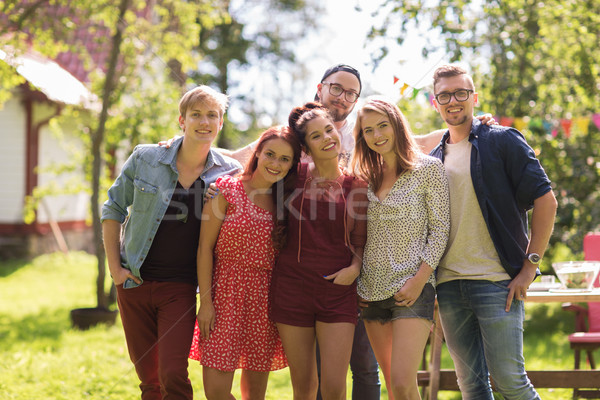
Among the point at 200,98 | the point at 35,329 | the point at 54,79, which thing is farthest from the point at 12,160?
the point at 200,98

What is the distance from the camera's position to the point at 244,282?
3377 millimetres

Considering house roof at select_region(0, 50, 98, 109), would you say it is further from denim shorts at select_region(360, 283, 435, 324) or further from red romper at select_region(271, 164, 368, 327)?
denim shorts at select_region(360, 283, 435, 324)

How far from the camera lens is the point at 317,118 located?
3.33 m

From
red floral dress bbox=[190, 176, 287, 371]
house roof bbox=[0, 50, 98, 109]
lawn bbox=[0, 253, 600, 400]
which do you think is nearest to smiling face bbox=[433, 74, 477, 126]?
red floral dress bbox=[190, 176, 287, 371]

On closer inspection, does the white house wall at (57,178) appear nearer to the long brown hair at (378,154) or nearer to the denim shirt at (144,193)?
the denim shirt at (144,193)

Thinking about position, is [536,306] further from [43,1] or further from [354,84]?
[43,1]

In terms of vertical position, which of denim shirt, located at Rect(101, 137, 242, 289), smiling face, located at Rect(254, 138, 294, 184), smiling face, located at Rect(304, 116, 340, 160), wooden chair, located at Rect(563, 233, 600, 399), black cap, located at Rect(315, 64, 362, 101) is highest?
black cap, located at Rect(315, 64, 362, 101)

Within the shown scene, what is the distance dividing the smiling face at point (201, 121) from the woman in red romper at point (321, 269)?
53 cm

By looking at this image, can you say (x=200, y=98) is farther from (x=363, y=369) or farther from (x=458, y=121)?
(x=363, y=369)

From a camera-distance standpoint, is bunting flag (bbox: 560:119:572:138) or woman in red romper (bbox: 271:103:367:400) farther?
bunting flag (bbox: 560:119:572:138)

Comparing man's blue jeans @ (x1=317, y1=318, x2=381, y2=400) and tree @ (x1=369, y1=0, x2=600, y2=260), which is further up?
tree @ (x1=369, y1=0, x2=600, y2=260)

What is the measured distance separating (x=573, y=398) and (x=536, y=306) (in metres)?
4.90

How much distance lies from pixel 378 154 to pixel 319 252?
64 cm

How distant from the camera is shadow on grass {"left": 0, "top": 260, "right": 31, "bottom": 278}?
11.2 m
